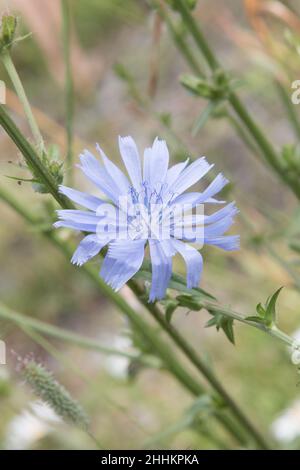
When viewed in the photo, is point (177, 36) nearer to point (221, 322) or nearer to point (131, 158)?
point (131, 158)

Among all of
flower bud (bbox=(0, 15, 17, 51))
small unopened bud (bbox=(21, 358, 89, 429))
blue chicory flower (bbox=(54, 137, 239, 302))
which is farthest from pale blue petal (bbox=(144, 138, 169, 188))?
small unopened bud (bbox=(21, 358, 89, 429))

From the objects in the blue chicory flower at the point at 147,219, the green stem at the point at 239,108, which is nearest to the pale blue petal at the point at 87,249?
the blue chicory flower at the point at 147,219

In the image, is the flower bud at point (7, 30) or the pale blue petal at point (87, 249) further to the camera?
the flower bud at point (7, 30)

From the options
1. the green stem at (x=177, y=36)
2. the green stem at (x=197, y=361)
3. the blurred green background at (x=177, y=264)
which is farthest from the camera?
the blurred green background at (x=177, y=264)

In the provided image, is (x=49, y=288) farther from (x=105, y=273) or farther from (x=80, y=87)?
(x=105, y=273)

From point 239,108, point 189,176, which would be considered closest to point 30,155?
point 189,176

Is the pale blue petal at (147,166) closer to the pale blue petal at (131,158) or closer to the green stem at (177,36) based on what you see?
the pale blue petal at (131,158)

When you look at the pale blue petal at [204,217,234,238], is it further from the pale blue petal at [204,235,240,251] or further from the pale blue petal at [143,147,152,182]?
the pale blue petal at [143,147,152,182]

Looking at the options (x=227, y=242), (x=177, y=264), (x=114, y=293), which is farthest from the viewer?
(x=177, y=264)
